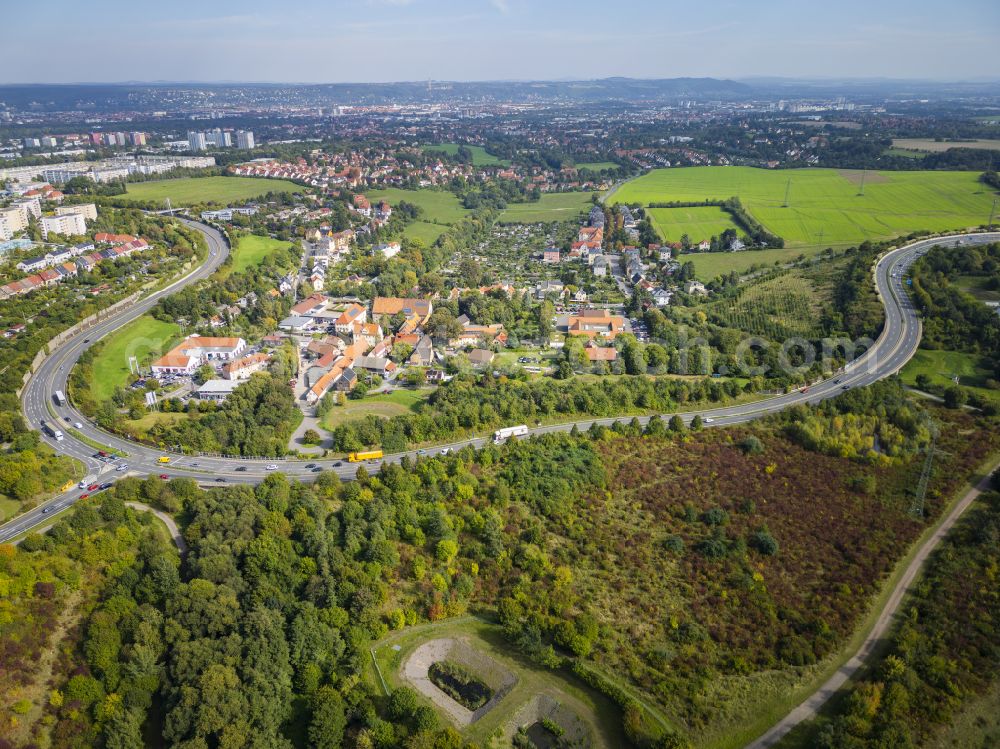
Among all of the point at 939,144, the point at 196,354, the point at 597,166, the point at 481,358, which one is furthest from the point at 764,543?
the point at 939,144

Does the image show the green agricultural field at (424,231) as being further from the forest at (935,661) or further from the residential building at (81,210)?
the forest at (935,661)

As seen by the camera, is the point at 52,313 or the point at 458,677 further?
the point at 52,313

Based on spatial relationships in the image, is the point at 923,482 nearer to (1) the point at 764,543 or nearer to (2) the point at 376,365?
(1) the point at 764,543

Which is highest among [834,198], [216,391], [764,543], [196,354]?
[834,198]

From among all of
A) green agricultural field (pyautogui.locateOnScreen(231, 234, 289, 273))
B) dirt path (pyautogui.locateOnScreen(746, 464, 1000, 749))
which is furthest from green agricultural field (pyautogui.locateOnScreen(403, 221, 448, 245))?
dirt path (pyautogui.locateOnScreen(746, 464, 1000, 749))

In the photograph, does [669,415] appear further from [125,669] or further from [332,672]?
[125,669]

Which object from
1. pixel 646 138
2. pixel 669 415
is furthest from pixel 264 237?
pixel 646 138

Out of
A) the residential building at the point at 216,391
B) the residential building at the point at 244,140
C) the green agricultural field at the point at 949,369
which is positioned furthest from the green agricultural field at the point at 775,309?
the residential building at the point at 244,140
